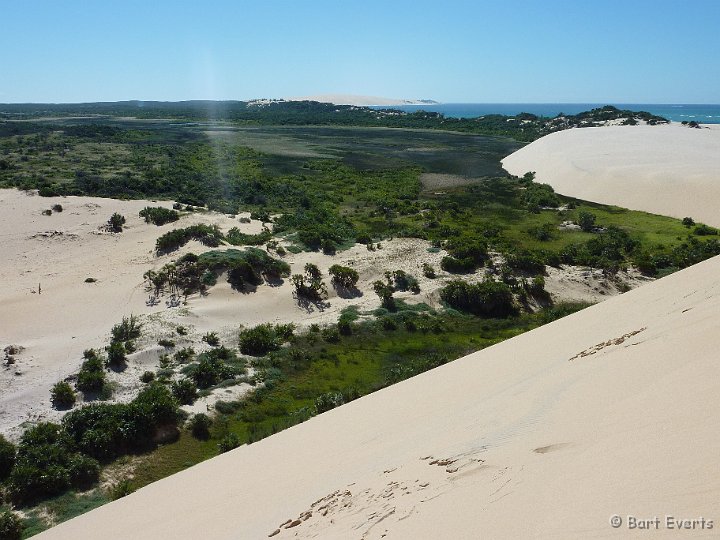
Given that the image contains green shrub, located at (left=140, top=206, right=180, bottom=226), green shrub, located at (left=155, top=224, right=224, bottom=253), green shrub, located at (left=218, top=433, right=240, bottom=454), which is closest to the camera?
green shrub, located at (left=218, top=433, right=240, bottom=454)

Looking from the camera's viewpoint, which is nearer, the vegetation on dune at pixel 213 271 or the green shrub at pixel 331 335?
Result: the green shrub at pixel 331 335

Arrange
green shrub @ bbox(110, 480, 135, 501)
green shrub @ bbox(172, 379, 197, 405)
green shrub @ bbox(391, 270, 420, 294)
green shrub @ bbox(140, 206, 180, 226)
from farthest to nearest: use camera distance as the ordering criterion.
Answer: green shrub @ bbox(140, 206, 180, 226) < green shrub @ bbox(391, 270, 420, 294) < green shrub @ bbox(172, 379, 197, 405) < green shrub @ bbox(110, 480, 135, 501)

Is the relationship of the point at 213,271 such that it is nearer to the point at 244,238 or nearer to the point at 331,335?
the point at 244,238

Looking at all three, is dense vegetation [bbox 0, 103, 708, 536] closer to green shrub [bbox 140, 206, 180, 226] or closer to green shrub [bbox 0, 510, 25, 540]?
green shrub [bbox 140, 206, 180, 226]

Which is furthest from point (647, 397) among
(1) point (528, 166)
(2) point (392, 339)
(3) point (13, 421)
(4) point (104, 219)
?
(1) point (528, 166)

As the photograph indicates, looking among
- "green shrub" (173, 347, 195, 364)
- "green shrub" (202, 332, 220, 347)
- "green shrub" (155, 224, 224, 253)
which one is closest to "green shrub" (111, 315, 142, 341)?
"green shrub" (173, 347, 195, 364)

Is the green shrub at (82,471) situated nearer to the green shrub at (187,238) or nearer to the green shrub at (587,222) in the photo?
the green shrub at (187,238)

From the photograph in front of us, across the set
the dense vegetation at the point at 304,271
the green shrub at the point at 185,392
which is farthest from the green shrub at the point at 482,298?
the green shrub at the point at 185,392
